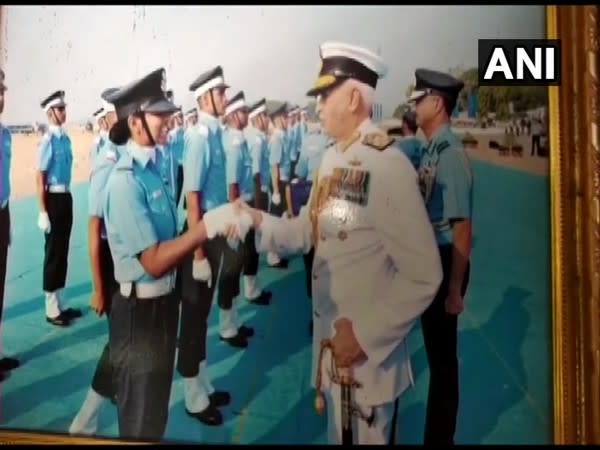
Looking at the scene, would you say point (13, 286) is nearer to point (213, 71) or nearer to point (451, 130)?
point (213, 71)

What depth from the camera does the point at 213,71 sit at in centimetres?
125

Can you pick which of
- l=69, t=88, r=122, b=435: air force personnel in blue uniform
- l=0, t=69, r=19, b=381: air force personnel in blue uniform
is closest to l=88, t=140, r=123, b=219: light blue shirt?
l=69, t=88, r=122, b=435: air force personnel in blue uniform

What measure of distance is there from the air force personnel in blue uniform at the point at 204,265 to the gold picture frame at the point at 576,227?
604 mm

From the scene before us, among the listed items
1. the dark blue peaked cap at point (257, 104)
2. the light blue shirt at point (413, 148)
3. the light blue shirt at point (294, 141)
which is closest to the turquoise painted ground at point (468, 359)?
the light blue shirt at point (413, 148)

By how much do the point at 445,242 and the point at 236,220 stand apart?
41 centimetres

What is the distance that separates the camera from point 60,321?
1.28m

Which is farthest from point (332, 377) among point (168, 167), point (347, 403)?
point (168, 167)

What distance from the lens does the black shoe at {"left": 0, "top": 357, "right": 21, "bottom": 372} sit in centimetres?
130

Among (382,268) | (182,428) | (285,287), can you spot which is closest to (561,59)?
(382,268)

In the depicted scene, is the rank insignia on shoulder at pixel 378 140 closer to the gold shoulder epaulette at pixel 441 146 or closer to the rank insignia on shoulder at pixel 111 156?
the gold shoulder epaulette at pixel 441 146

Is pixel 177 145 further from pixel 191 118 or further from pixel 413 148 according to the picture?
pixel 413 148

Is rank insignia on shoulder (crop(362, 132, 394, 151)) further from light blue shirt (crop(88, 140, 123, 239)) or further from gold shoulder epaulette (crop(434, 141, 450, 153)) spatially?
light blue shirt (crop(88, 140, 123, 239))

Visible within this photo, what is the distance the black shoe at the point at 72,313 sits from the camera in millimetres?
1274

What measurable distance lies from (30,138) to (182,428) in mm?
717
